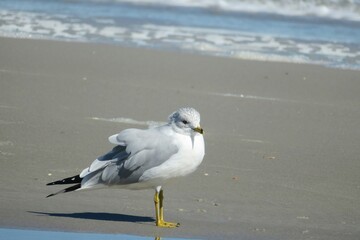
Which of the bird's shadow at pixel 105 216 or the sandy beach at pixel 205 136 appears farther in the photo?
the sandy beach at pixel 205 136

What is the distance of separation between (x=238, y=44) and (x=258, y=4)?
20.6ft

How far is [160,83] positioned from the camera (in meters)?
10.8

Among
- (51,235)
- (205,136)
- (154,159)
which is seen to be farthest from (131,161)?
(205,136)

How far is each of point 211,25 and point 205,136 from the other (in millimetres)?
8940

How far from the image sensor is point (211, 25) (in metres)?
17.1

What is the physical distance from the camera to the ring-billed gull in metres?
5.56

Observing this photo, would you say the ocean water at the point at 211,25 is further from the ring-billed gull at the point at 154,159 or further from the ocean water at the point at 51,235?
the ocean water at the point at 51,235

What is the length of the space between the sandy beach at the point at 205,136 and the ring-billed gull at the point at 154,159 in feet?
0.71

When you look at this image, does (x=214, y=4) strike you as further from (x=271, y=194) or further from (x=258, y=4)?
(x=271, y=194)

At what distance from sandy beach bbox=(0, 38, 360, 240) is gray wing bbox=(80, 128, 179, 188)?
24 centimetres

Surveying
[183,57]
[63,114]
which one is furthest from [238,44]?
[63,114]

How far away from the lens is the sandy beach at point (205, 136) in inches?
227

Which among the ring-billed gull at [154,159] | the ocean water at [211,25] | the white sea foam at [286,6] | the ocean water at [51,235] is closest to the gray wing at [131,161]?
the ring-billed gull at [154,159]

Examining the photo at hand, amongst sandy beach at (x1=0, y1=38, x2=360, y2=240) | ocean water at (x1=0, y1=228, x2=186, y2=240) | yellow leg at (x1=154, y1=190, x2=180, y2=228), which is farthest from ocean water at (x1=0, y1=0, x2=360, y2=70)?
ocean water at (x1=0, y1=228, x2=186, y2=240)
